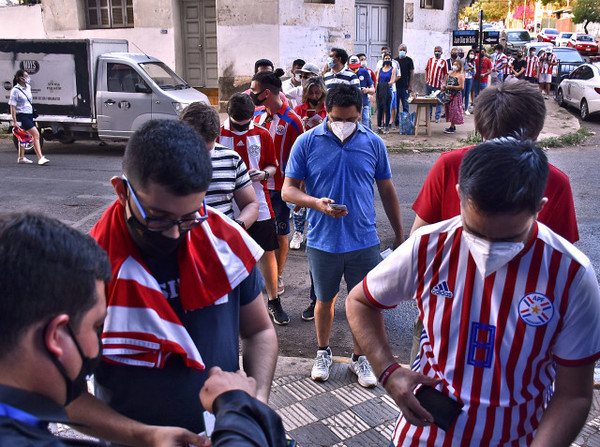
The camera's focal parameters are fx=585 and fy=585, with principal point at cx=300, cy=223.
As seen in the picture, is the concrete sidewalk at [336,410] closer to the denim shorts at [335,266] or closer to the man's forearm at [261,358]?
the denim shorts at [335,266]

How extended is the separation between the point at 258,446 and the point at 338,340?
3.66 meters

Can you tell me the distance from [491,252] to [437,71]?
1609 centimetres

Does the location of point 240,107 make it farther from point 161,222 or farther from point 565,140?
point 565,140

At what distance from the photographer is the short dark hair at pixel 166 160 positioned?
5.89 feet

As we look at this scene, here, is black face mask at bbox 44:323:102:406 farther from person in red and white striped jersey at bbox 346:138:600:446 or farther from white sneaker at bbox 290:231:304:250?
white sneaker at bbox 290:231:304:250

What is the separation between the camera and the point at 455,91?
15.0m

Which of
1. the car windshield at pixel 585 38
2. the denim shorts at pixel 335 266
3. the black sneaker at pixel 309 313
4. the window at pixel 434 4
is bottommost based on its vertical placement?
the black sneaker at pixel 309 313

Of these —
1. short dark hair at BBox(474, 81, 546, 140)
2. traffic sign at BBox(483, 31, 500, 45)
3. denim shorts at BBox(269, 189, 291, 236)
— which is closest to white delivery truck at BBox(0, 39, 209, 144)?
denim shorts at BBox(269, 189, 291, 236)

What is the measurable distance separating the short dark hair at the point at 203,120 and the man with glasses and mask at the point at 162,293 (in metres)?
1.97

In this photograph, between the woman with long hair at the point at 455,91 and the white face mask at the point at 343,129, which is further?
the woman with long hair at the point at 455,91

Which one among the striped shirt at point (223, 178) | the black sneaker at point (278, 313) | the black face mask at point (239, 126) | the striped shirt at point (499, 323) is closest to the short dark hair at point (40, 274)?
the striped shirt at point (499, 323)

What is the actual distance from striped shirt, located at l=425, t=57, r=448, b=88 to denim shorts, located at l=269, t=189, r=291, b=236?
12.4m

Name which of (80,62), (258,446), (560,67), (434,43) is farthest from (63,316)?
(560,67)

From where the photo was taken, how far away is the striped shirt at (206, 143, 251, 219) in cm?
406
